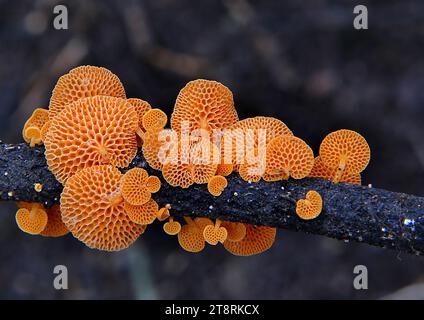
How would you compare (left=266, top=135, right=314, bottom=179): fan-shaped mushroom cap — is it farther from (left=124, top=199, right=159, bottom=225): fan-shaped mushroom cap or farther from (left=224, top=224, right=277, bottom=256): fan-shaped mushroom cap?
(left=124, top=199, right=159, bottom=225): fan-shaped mushroom cap

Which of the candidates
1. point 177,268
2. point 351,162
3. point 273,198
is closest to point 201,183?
point 273,198

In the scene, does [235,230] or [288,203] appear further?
[235,230]

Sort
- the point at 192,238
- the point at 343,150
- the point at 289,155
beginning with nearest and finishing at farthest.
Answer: the point at 289,155 → the point at 343,150 → the point at 192,238

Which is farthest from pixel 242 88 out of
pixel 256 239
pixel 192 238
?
pixel 192 238

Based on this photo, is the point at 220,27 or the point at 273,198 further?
the point at 220,27

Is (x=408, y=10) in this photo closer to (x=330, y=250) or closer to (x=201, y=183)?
(x=330, y=250)

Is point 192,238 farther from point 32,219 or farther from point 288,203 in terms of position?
point 32,219
